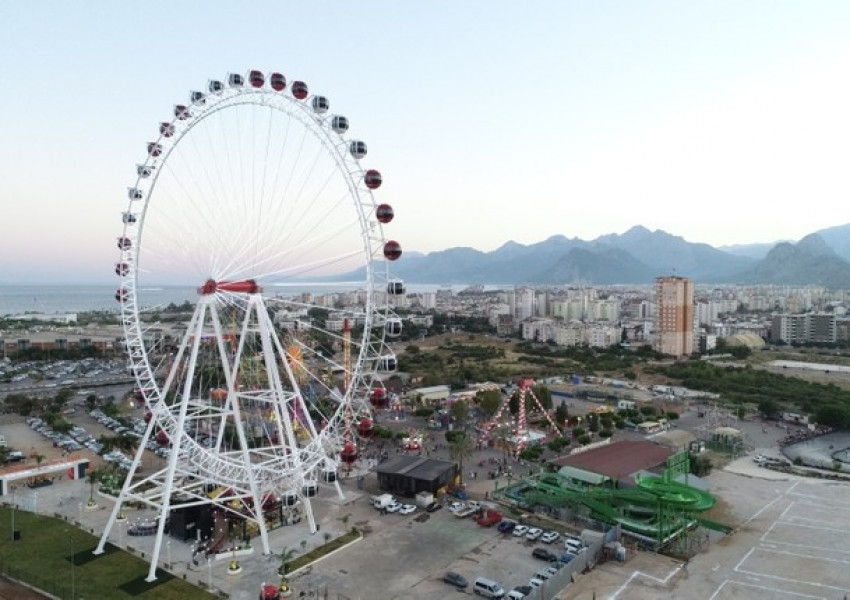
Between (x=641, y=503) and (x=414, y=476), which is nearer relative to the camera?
(x=641, y=503)

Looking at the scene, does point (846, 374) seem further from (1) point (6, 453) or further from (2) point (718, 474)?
(1) point (6, 453)

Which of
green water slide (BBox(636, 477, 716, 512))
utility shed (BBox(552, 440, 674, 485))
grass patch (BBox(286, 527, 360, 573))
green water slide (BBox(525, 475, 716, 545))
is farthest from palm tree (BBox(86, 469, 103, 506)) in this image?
green water slide (BBox(636, 477, 716, 512))

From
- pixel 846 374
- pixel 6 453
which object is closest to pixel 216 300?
pixel 6 453

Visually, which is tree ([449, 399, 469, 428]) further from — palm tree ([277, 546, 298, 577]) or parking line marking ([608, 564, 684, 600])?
parking line marking ([608, 564, 684, 600])

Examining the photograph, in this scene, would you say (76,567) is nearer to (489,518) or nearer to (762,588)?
(489,518)

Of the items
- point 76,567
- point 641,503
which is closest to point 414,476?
point 641,503

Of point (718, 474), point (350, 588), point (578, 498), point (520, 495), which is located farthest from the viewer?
point (718, 474)

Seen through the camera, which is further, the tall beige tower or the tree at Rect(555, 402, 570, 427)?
the tall beige tower
